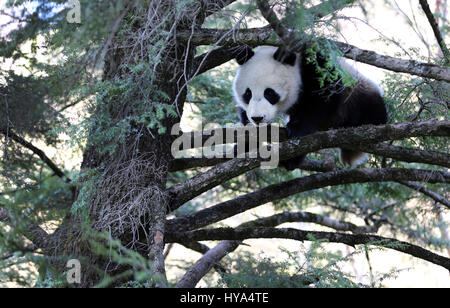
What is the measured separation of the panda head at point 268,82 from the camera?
17.4ft

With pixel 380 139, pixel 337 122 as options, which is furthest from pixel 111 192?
pixel 337 122

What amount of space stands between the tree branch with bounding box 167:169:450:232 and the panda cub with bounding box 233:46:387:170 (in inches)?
10.9

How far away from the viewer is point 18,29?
151 inches

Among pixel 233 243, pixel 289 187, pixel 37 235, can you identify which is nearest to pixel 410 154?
pixel 289 187

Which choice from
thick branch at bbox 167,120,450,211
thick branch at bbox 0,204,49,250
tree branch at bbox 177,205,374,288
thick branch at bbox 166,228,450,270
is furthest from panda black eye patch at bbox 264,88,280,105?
thick branch at bbox 0,204,49,250

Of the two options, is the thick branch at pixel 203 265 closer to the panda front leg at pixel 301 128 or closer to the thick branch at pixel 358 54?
the panda front leg at pixel 301 128

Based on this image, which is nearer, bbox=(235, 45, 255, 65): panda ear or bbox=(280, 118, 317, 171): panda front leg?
bbox=(280, 118, 317, 171): panda front leg

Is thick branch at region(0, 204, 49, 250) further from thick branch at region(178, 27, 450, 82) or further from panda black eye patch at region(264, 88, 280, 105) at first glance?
panda black eye patch at region(264, 88, 280, 105)

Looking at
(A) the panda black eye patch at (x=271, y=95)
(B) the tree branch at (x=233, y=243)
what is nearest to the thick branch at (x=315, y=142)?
(A) the panda black eye patch at (x=271, y=95)

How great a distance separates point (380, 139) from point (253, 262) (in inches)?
60.2

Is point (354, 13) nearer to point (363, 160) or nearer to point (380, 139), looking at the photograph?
point (380, 139)

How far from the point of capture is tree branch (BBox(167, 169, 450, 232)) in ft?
17.6
